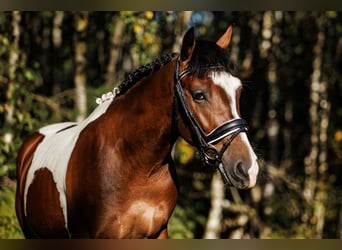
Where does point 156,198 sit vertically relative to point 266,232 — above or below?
above

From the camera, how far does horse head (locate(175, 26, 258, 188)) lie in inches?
109

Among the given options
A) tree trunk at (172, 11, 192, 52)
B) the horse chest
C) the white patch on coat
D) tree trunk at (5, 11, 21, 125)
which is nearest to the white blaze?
the horse chest

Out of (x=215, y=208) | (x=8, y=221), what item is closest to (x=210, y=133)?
(x=8, y=221)

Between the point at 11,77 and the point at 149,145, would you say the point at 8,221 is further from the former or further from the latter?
the point at 149,145

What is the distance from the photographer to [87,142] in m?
3.37

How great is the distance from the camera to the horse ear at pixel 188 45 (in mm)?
2934

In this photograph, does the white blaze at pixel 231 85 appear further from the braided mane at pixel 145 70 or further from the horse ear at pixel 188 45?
the braided mane at pixel 145 70

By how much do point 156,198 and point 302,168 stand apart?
7236mm

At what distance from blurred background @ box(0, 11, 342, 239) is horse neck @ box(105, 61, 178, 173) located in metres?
3.57

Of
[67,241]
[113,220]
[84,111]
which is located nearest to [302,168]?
[84,111]

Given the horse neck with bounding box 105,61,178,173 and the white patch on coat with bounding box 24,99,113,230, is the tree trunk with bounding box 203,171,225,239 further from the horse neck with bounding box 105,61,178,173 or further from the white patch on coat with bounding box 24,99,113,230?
the horse neck with bounding box 105,61,178,173

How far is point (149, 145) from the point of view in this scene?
320 centimetres

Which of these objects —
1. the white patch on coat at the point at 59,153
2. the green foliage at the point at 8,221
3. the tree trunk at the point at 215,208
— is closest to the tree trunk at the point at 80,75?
the green foliage at the point at 8,221
